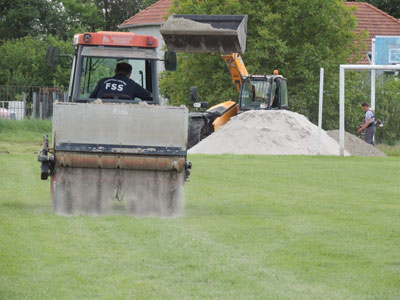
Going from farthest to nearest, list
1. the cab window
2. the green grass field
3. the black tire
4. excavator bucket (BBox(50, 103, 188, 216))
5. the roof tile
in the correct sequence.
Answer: the roof tile, the black tire, the cab window, excavator bucket (BBox(50, 103, 188, 216)), the green grass field

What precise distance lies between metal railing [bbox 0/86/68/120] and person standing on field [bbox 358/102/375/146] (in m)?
14.3

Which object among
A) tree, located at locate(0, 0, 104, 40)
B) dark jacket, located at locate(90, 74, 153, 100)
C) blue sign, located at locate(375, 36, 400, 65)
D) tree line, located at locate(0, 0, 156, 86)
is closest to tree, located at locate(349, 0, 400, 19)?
tree line, located at locate(0, 0, 156, 86)

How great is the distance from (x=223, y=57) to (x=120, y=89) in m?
19.2

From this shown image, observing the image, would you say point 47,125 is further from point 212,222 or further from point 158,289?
point 158,289

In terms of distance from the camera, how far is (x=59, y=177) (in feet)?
42.7

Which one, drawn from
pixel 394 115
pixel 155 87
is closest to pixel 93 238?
pixel 155 87

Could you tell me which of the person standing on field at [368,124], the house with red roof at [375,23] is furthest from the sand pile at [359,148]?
the house with red roof at [375,23]

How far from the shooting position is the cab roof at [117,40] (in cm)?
1521

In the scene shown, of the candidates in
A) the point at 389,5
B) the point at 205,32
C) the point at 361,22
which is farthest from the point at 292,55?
the point at 389,5

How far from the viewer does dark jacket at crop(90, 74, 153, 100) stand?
48.9ft

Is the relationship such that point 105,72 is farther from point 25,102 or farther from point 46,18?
point 46,18

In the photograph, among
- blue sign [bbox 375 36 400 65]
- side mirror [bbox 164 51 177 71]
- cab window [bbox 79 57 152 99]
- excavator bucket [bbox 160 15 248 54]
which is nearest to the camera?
side mirror [bbox 164 51 177 71]

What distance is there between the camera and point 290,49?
1667 inches

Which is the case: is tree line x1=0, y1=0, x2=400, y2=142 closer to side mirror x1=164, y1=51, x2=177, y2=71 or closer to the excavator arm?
the excavator arm
